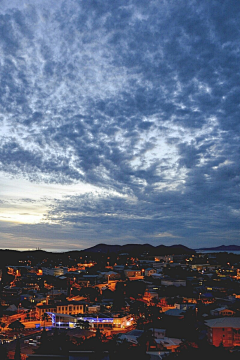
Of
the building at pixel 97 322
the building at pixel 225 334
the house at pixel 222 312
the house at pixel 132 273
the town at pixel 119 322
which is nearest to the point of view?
the town at pixel 119 322

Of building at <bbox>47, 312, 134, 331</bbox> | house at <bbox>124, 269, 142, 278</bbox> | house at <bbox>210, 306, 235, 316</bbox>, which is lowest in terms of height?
building at <bbox>47, 312, 134, 331</bbox>

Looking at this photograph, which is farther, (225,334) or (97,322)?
(97,322)

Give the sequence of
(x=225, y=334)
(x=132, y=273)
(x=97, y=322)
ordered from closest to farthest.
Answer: (x=225, y=334) < (x=97, y=322) < (x=132, y=273)

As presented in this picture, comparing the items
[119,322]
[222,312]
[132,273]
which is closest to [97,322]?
[119,322]

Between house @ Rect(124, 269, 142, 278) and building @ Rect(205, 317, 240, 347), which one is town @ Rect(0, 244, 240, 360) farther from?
house @ Rect(124, 269, 142, 278)

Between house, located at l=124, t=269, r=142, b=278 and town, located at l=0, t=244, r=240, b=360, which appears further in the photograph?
house, located at l=124, t=269, r=142, b=278

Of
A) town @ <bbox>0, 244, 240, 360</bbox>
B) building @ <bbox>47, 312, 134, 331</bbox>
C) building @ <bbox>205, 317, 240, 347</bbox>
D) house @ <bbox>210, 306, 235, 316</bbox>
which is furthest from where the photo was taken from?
house @ <bbox>210, 306, 235, 316</bbox>

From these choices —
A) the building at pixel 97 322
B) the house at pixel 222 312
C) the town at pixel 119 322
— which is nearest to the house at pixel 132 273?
the town at pixel 119 322

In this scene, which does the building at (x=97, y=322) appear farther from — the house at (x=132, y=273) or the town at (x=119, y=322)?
the house at (x=132, y=273)

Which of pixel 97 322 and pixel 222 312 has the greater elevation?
pixel 222 312

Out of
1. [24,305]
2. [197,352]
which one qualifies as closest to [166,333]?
[197,352]

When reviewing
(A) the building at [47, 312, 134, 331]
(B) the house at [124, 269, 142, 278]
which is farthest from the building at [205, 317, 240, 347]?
(B) the house at [124, 269, 142, 278]

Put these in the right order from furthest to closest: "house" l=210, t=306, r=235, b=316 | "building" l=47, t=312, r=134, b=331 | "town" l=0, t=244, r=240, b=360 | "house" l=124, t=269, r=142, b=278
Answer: "house" l=124, t=269, r=142, b=278 → "house" l=210, t=306, r=235, b=316 → "building" l=47, t=312, r=134, b=331 → "town" l=0, t=244, r=240, b=360

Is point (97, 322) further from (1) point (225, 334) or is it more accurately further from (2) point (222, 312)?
(2) point (222, 312)
